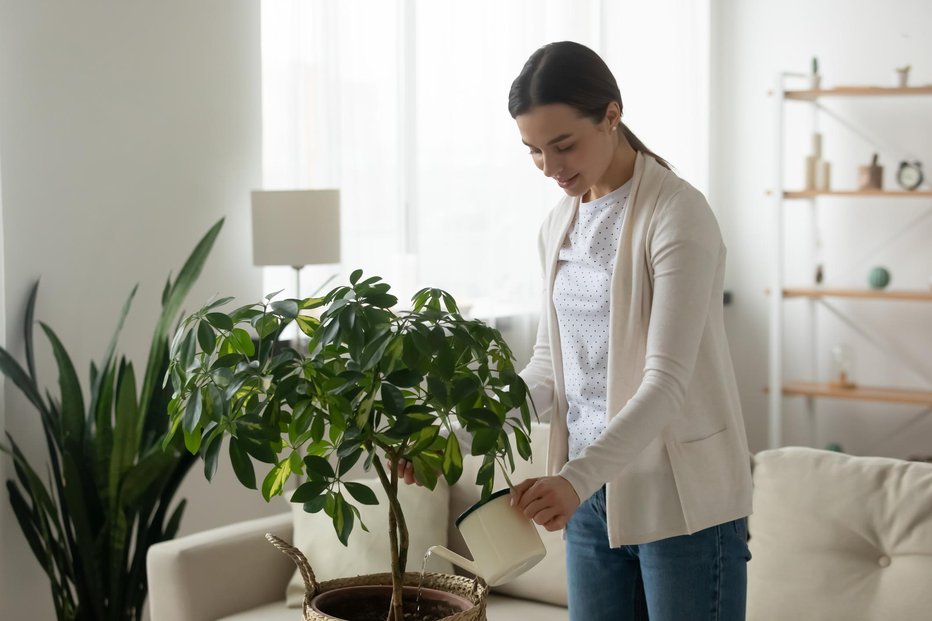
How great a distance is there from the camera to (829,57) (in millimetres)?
5395

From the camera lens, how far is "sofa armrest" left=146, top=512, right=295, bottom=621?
8.28 feet

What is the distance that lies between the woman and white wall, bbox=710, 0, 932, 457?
4062 millimetres

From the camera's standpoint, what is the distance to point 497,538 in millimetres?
1253

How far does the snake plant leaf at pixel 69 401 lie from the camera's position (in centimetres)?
273

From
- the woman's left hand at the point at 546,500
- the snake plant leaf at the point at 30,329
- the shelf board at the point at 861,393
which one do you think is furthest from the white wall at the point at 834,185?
the woman's left hand at the point at 546,500

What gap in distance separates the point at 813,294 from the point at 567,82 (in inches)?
155

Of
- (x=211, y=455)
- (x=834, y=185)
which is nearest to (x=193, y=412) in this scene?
(x=211, y=455)

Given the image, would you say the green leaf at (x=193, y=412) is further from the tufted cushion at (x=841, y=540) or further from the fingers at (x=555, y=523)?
the tufted cushion at (x=841, y=540)

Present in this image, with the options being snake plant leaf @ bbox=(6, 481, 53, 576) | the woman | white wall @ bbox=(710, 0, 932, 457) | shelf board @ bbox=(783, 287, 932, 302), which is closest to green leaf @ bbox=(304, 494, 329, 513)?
the woman

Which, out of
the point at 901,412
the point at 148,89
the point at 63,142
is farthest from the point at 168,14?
the point at 901,412

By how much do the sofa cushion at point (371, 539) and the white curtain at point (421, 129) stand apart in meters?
1.34

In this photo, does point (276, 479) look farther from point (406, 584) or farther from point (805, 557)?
point (805, 557)

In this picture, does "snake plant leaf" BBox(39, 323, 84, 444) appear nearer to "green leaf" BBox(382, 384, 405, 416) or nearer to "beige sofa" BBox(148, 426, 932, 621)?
"beige sofa" BBox(148, 426, 932, 621)

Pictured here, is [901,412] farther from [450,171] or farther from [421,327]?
[421,327]
